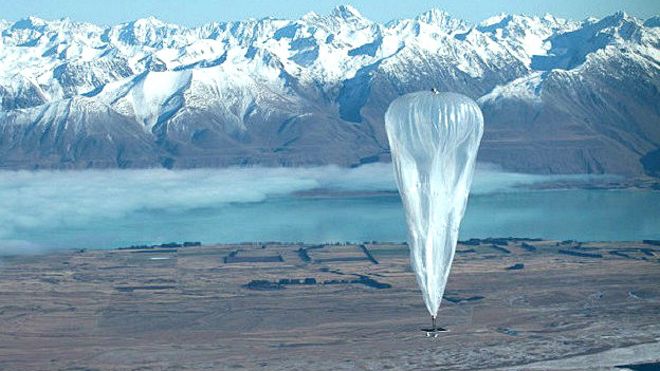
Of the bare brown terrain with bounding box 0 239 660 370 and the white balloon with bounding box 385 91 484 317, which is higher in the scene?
the white balloon with bounding box 385 91 484 317

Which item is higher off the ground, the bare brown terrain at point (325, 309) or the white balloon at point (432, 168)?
the white balloon at point (432, 168)

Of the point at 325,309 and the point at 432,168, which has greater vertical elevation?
the point at 432,168

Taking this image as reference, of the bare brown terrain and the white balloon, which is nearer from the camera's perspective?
the white balloon

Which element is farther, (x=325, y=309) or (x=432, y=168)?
(x=325, y=309)
